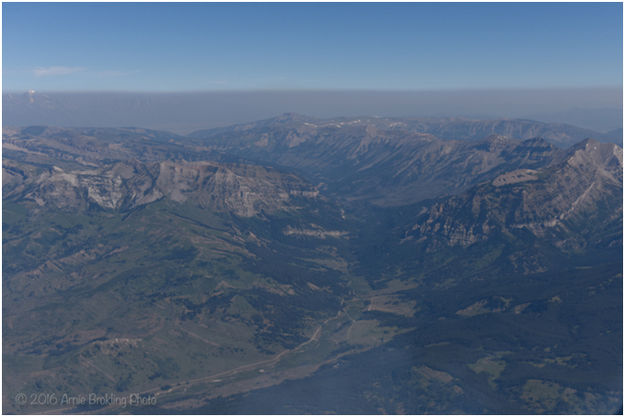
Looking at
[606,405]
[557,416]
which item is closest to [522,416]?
[557,416]

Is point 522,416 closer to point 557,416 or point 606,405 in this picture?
point 557,416
